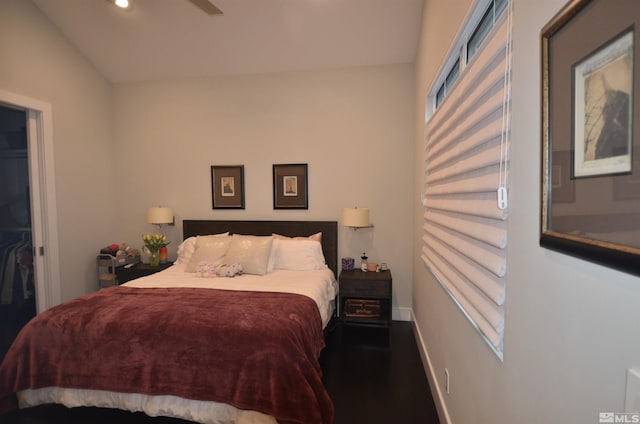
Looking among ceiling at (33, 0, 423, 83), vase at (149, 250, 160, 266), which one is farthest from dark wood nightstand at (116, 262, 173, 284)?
ceiling at (33, 0, 423, 83)

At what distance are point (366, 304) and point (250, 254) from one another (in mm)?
1387

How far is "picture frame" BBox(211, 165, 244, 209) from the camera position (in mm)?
4020

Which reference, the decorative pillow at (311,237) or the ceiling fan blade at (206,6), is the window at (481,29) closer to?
the ceiling fan blade at (206,6)

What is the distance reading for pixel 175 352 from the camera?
6.26 ft

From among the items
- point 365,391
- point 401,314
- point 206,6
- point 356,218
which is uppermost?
point 206,6

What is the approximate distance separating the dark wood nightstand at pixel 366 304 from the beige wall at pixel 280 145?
44 cm

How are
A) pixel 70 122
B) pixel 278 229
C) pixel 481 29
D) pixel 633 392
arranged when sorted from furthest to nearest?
pixel 278 229 → pixel 70 122 → pixel 481 29 → pixel 633 392

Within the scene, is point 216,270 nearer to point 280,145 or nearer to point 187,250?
point 187,250

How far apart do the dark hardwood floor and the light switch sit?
5.95 ft

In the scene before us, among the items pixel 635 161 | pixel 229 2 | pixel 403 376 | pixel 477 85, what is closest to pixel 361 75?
pixel 229 2

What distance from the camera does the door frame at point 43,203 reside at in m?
3.33

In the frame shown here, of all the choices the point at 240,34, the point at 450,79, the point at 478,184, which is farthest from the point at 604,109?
the point at 240,34

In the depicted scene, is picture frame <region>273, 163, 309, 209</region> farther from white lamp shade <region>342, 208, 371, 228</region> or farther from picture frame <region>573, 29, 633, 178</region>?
picture frame <region>573, 29, 633, 178</region>

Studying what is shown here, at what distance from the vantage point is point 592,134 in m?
0.63
